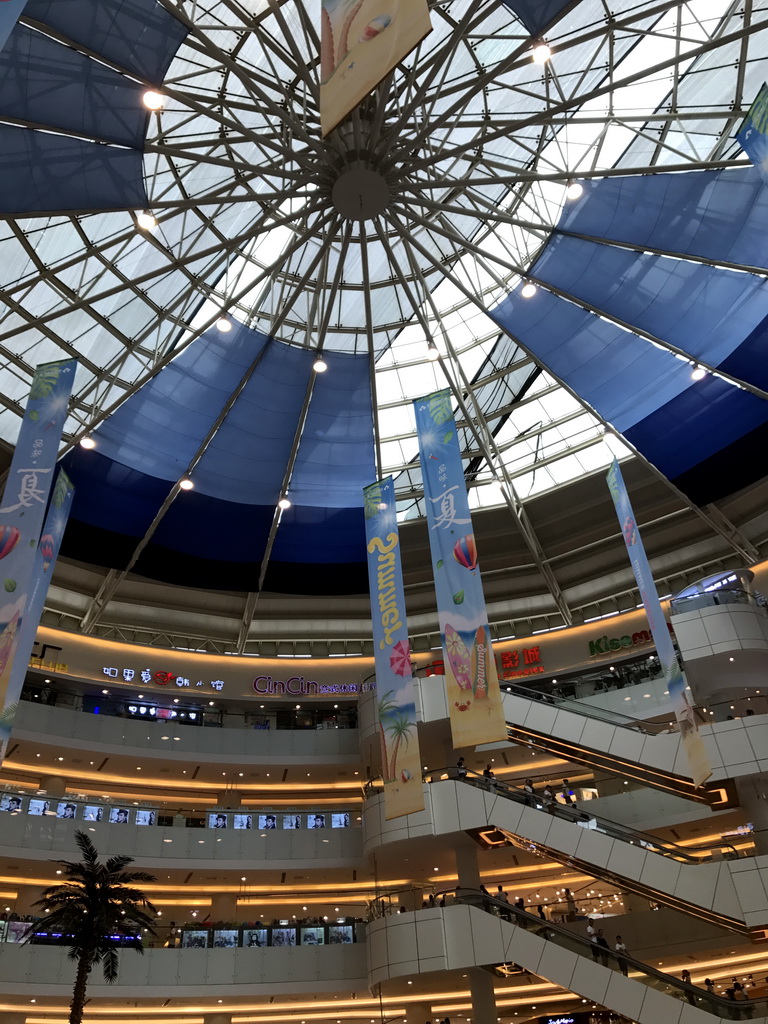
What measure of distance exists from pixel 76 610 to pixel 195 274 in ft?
60.4

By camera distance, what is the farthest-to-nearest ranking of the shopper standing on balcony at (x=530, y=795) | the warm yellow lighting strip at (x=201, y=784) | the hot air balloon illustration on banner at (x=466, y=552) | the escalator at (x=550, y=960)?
the warm yellow lighting strip at (x=201, y=784), the shopper standing on balcony at (x=530, y=795), the escalator at (x=550, y=960), the hot air balloon illustration on banner at (x=466, y=552)

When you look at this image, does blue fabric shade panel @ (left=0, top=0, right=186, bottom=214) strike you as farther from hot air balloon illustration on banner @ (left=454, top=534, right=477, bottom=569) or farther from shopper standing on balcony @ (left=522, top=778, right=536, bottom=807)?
shopper standing on balcony @ (left=522, top=778, right=536, bottom=807)

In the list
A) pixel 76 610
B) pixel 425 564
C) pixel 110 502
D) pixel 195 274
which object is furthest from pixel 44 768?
pixel 195 274

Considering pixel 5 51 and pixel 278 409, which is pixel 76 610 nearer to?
pixel 278 409

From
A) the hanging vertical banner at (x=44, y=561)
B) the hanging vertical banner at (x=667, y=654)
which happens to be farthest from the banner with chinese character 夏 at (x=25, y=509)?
the hanging vertical banner at (x=667, y=654)

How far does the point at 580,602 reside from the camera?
43.4m

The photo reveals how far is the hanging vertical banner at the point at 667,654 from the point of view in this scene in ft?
81.3

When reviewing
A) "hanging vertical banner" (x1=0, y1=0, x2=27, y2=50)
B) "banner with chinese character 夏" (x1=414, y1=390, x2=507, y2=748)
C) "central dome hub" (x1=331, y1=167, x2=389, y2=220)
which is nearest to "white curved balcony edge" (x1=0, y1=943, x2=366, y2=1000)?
"banner with chinese character 夏" (x1=414, y1=390, x2=507, y2=748)

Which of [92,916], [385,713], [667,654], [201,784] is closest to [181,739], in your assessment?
[201,784]

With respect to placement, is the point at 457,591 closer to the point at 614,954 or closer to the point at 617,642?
the point at 614,954

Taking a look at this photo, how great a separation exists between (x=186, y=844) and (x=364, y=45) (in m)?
31.7

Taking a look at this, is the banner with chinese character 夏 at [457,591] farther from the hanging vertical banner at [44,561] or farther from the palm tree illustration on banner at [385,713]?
the hanging vertical banner at [44,561]

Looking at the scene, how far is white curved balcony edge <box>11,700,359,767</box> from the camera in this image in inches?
1457

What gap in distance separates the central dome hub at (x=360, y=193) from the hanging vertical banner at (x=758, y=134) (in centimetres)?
994
